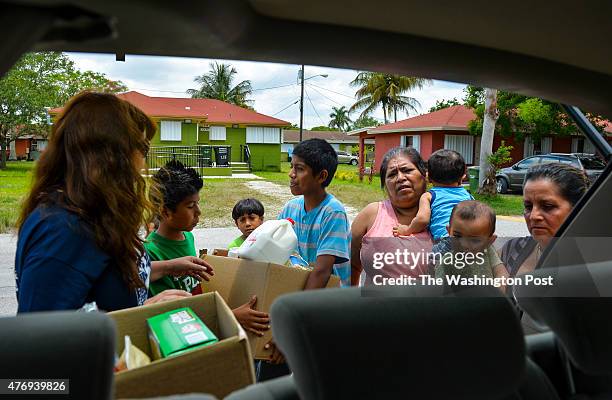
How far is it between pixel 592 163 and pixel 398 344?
157cm

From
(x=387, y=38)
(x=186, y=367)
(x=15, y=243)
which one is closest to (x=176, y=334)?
(x=186, y=367)

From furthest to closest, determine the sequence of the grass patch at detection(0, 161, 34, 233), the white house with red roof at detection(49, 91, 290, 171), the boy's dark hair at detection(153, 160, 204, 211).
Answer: the white house with red roof at detection(49, 91, 290, 171), the grass patch at detection(0, 161, 34, 233), the boy's dark hair at detection(153, 160, 204, 211)

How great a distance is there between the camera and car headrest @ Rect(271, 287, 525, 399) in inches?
45.7

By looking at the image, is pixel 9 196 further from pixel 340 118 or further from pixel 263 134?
pixel 340 118

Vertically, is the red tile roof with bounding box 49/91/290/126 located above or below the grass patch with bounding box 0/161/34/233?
above

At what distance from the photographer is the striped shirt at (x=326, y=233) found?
8.61ft

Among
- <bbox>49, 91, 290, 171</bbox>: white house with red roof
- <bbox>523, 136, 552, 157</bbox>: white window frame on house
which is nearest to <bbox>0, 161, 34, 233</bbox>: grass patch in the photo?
<bbox>49, 91, 290, 171</bbox>: white house with red roof

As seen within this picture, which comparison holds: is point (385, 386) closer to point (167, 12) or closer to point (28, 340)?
point (28, 340)

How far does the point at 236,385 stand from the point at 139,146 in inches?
32.8

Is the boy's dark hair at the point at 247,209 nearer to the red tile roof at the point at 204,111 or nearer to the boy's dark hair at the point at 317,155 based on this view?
the boy's dark hair at the point at 317,155

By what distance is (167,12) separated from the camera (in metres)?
0.97

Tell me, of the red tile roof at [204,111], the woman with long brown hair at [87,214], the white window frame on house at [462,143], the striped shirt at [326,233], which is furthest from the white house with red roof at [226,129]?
the woman with long brown hair at [87,214]

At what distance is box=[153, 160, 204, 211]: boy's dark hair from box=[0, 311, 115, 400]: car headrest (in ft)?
4.74

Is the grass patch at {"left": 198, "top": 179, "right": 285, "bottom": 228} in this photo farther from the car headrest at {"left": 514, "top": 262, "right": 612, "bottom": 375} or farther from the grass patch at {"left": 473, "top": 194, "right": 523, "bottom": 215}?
the car headrest at {"left": 514, "top": 262, "right": 612, "bottom": 375}
